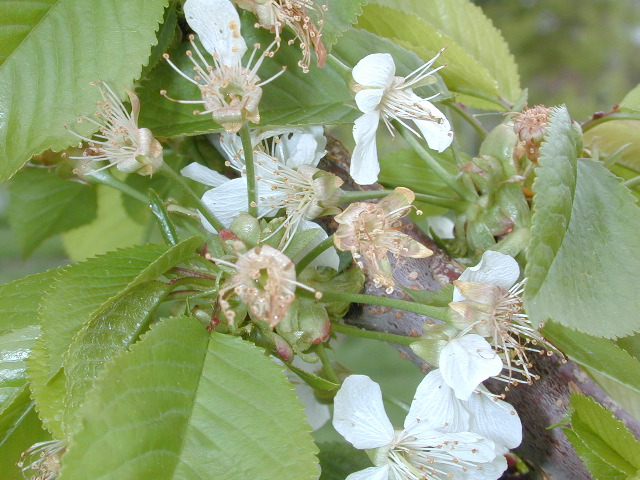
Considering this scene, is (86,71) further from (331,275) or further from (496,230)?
(496,230)

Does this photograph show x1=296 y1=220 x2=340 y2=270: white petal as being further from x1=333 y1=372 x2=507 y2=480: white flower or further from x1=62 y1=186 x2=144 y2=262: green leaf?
x1=62 y1=186 x2=144 y2=262: green leaf

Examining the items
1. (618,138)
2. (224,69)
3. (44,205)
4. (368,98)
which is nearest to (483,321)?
(368,98)

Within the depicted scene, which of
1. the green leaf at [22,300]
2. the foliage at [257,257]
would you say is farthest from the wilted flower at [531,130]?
the green leaf at [22,300]

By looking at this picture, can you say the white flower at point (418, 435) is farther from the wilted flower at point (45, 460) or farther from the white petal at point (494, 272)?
the wilted flower at point (45, 460)

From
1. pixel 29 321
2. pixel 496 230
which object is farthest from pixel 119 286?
Answer: pixel 496 230

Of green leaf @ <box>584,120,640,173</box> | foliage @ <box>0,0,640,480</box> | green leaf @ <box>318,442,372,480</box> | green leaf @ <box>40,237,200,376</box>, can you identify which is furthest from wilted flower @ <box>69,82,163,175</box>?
green leaf @ <box>584,120,640,173</box>

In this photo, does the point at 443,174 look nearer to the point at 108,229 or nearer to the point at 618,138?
the point at 618,138
